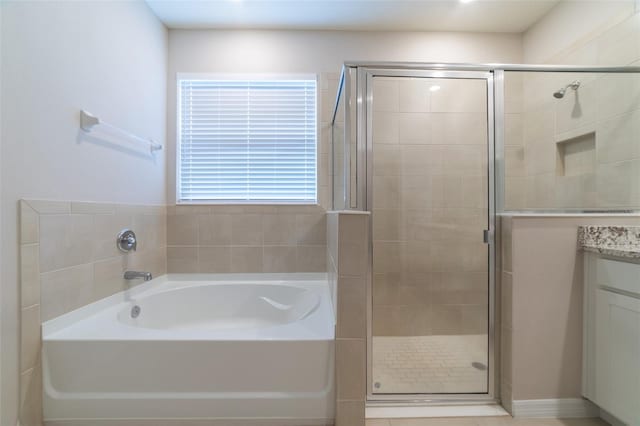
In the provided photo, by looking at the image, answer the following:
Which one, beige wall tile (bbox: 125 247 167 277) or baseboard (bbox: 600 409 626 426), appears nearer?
baseboard (bbox: 600 409 626 426)

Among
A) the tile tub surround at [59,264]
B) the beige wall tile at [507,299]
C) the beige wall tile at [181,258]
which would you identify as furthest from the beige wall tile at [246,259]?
the beige wall tile at [507,299]

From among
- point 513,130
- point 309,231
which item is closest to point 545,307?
point 513,130

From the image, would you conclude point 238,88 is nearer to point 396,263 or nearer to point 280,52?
point 280,52

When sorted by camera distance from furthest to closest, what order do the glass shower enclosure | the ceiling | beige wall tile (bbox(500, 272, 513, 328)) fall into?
1. the ceiling
2. the glass shower enclosure
3. beige wall tile (bbox(500, 272, 513, 328))

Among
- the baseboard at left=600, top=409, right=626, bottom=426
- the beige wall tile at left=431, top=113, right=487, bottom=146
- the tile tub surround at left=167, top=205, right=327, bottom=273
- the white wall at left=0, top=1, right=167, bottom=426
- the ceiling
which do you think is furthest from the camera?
the tile tub surround at left=167, top=205, right=327, bottom=273

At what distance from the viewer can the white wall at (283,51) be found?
2.17 meters

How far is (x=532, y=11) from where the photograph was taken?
1974 millimetres

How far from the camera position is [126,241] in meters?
1.63

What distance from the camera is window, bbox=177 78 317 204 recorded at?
221 cm

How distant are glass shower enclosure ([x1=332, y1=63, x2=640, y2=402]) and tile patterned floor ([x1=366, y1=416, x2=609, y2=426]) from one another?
0.13 m

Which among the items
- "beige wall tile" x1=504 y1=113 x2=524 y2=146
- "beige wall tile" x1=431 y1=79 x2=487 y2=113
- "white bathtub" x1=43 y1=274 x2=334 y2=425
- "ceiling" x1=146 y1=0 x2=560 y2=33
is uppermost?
"ceiling" x1=146 y1=0 x2=560 y2=33

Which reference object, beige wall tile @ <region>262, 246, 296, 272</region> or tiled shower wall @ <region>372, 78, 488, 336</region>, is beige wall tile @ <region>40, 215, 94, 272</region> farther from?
tiled shower wall @ <region>372, 78, 488, 336</region>

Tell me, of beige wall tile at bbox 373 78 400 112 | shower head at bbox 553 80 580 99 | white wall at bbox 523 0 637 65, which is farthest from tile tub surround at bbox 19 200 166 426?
white wall at bbox 523 0 637 65

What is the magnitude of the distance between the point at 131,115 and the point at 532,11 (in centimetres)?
288
